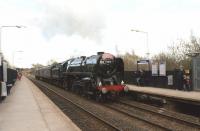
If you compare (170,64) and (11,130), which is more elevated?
(170,64)

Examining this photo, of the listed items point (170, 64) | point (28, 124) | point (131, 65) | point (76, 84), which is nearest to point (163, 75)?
point (76, 84)

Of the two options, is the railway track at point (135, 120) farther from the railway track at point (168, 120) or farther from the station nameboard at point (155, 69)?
the station nameboard at point (155, 69)

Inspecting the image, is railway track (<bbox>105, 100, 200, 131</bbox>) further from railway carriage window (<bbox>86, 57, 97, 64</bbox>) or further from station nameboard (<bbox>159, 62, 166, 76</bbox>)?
station nameboard (<bbox>159, 62, 166, 76</bbox>)

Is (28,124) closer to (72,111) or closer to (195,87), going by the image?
(72,111)

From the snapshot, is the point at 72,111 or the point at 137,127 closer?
the point at 137,127

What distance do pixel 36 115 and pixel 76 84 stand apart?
14408 mm

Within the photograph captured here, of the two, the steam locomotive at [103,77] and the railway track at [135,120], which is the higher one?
the steam locomotive at [103,77]

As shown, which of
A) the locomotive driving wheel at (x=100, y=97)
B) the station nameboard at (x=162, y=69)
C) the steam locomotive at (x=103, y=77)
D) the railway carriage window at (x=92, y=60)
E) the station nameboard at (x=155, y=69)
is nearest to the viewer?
the steam locomotive at (x=103, y=77)

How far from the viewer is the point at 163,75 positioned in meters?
30.9

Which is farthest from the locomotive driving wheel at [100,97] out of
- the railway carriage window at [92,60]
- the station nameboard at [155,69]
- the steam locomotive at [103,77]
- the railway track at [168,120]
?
the station nameboard at [155,69]

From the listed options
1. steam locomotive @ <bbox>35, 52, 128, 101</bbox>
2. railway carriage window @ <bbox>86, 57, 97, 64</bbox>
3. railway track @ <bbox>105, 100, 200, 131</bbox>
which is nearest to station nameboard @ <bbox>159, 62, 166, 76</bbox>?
steam locomotive @ <bbox>35, 52, 128, 101</bbox>

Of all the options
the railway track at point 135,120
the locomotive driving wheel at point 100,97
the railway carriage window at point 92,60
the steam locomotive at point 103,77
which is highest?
the railway carriage window at point 92,60

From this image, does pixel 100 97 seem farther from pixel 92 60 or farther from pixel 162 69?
pixel 162 69

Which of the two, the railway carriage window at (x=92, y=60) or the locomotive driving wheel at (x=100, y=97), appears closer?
the locomotive driving wheel at (x=100, y=97)
